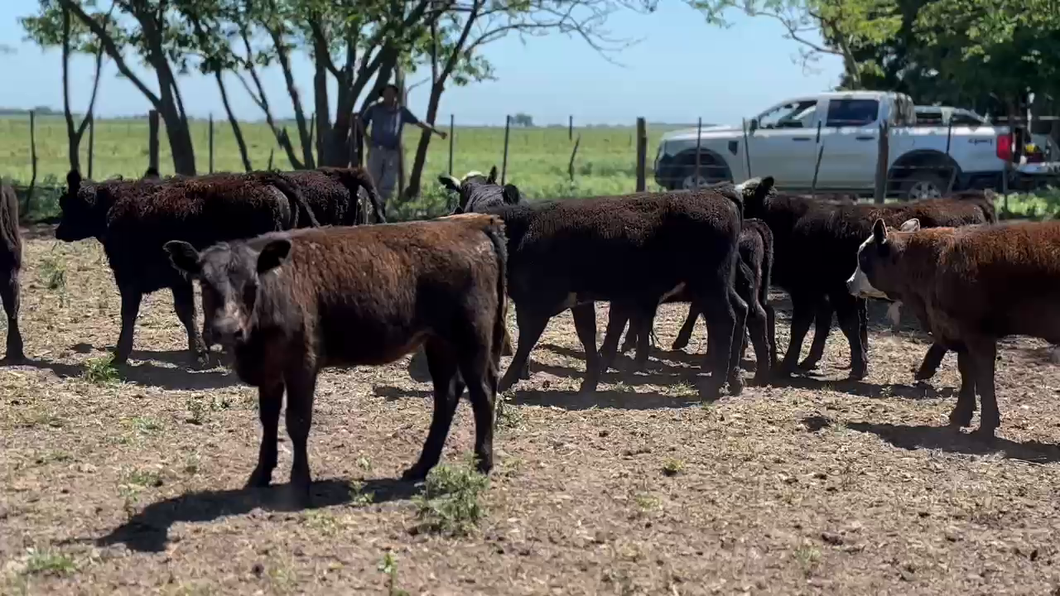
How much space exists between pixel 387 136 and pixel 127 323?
7.68 meters

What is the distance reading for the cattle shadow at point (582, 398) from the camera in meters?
9.79

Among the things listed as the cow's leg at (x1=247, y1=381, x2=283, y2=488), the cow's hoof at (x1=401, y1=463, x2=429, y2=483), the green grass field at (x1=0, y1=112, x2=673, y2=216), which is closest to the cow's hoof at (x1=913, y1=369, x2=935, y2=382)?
the cow's hoof at (x1=401, y1=463, x2=429, y2=483)

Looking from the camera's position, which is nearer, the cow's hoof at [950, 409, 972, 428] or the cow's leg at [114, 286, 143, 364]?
the cow's hoof at [950, 409, 972, 428]

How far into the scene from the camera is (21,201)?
2195cm

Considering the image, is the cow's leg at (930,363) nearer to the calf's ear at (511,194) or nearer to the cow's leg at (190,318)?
Answer: the calf's ear at (511,194)

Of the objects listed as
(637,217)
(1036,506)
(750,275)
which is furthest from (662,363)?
(1036,506)

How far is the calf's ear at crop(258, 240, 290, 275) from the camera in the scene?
22.1ft

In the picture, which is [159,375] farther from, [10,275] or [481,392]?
[481,392]

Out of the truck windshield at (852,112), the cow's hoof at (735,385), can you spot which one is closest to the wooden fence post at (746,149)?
the truck windshield at (852,112)

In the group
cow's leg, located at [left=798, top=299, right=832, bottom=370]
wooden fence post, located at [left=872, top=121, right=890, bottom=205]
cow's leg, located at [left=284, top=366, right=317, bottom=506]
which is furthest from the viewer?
wooden fence post, located at [left=872, top=121, right=890, bottom=205]

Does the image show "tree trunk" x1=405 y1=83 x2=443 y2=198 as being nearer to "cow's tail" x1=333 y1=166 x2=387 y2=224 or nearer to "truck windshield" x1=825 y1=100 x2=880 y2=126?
"truck windshield" x1=825 y1=100 x2=880 y2=126

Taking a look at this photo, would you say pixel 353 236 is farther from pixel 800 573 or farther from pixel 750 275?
pixel 750 275

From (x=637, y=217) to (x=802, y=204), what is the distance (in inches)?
93.6

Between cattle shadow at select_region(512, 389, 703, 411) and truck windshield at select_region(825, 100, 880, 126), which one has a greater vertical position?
truck windshield at select_region(825, 100, 880, 126)
